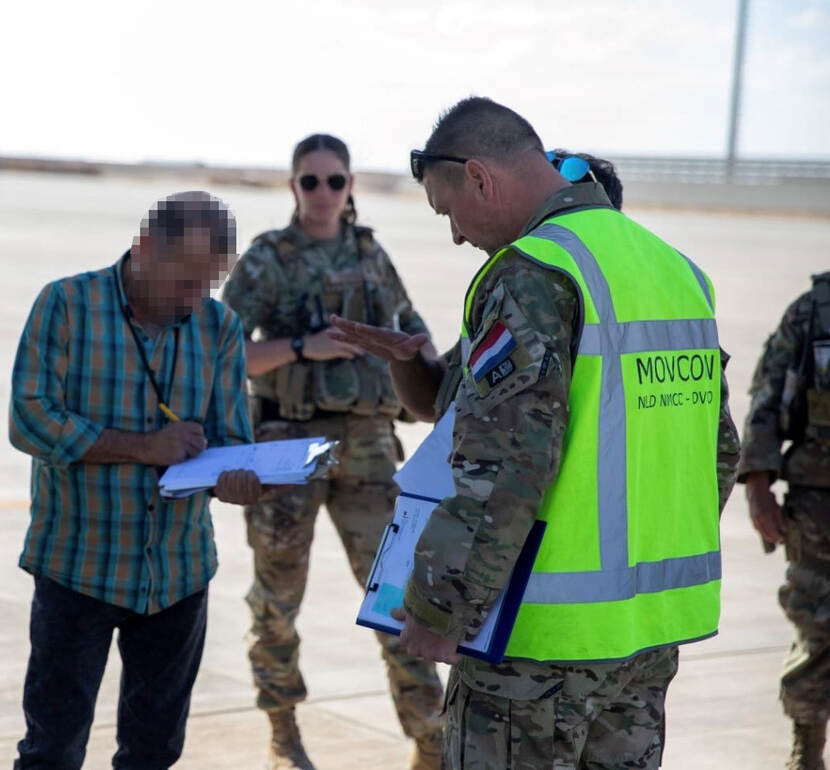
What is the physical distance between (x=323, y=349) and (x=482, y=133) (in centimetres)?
193

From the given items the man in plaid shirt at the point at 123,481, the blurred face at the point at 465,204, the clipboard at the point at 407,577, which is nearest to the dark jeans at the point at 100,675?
the man in plaid shirt at the point at 123,481

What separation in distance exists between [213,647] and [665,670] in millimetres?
3227

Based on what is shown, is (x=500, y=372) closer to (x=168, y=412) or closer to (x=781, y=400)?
(x=168, y=412)

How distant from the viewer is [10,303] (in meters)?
16.3

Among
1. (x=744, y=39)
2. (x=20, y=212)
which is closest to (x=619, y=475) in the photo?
(x=20, y=212)

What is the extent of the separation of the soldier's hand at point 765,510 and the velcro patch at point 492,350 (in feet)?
7.60

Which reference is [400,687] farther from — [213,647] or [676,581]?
[676,581]

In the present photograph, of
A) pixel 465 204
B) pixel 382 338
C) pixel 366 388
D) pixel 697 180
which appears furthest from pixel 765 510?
pixel 697 180

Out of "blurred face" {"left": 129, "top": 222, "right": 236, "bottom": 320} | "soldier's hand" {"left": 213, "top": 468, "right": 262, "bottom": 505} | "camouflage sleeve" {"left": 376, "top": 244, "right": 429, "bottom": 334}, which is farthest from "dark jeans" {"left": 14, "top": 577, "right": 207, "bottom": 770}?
"camouflage sleeve" {"left": 376, "top": 244, "right": 429, "bottom": 334}

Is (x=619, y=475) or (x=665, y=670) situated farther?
(x=665, y=670)

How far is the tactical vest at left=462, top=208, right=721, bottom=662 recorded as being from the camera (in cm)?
266

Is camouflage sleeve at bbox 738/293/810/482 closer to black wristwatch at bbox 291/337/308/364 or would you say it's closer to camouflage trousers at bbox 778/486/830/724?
camouflage trousers at bbox 778/486/830/724

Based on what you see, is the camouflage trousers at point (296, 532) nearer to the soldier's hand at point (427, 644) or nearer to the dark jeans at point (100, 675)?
the dark jeans at point (100, 675)

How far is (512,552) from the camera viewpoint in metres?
2.60
